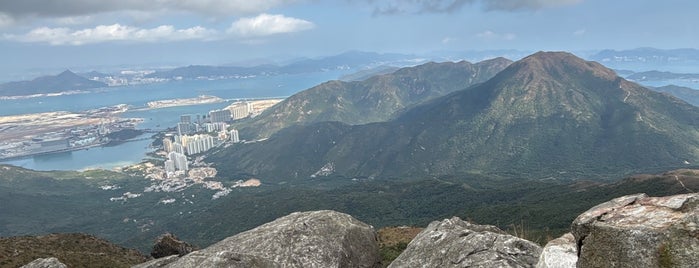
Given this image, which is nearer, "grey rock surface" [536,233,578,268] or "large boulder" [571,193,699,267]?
"large boulder" [571,193,699,267]

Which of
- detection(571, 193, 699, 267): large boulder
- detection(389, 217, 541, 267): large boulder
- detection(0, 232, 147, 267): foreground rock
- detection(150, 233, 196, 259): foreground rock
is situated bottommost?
detection(0, 232, 147, 267): foreground rock

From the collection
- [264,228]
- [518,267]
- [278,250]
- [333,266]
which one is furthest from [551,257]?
[264,228]

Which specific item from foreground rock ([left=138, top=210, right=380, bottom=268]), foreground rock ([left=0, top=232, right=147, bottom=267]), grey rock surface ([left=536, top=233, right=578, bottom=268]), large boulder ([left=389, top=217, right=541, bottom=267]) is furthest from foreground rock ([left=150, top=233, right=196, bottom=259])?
grey rock surface ([left=536, top=233, right=578, bottom=268])

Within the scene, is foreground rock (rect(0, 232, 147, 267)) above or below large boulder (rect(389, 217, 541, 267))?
below

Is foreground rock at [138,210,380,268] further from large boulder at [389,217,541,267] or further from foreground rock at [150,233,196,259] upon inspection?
foreground rock at [150,233,196,259]

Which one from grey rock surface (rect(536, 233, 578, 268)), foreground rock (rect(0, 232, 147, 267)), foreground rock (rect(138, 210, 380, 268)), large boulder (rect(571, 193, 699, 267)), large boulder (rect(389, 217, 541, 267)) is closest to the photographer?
large boulder (rect(571, 193, 699, 267))

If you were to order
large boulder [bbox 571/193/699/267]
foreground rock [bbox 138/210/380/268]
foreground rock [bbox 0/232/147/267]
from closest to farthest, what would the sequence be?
large boulder [bbox 571/193/699/267], foreground rock [bbox 138/210/380/268], foreground rock [bbox 0/232/147/267]
